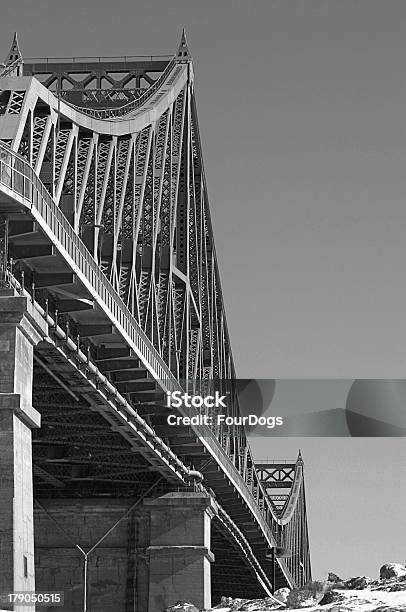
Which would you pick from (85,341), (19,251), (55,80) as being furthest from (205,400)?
(19,251)

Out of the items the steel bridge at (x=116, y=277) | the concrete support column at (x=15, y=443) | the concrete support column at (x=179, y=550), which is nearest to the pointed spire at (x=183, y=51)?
the steel bridge at (x=116, y=277)

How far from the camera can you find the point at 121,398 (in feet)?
191

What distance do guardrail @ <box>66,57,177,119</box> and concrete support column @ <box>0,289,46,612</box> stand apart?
1574cm

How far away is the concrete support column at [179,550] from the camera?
73125 millimetres

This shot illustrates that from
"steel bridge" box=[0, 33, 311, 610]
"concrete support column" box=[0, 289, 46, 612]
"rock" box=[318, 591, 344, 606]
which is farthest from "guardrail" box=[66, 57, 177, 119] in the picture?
"rock" box=[318, 591, 344, 606]

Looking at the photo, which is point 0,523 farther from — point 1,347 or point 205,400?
point 205,400

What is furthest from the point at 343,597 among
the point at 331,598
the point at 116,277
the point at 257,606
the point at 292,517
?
the point at 292,517

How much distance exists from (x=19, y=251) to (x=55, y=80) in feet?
129

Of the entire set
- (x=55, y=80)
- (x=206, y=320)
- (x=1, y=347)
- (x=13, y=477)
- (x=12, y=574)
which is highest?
(x=55, y=80)

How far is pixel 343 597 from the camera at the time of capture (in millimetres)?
31438

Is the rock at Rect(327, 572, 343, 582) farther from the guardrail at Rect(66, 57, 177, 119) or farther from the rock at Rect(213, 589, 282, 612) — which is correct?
the guardrail at Rect(66, 57, 177, 119)

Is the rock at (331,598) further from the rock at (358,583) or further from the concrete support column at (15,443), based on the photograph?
the concrete support column at (15,443)

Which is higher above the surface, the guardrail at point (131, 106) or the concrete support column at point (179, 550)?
the guardrail at point (131, 106)

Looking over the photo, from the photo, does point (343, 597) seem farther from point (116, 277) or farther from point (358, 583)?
point (116, 277)
